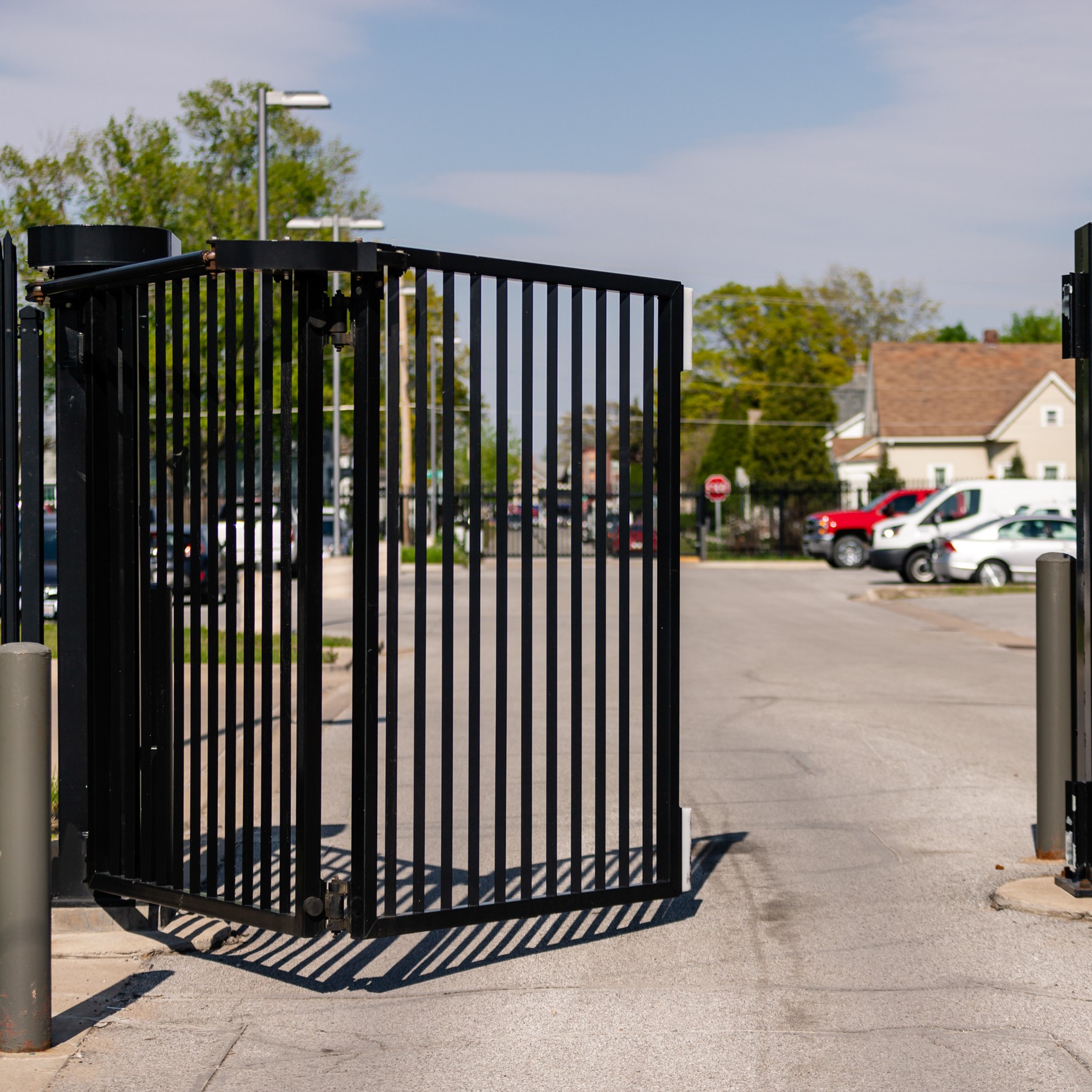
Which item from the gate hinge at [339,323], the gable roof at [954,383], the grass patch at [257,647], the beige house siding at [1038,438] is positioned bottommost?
the grass patch at [257,647]

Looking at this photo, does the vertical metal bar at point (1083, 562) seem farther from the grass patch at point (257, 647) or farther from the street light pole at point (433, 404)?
the grass patch at point (257, 647)

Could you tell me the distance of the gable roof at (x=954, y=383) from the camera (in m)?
59.3

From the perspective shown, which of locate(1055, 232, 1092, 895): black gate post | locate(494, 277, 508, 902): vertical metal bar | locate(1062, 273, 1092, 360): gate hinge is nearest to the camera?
locate(494, 277, 508, 902): vertical metal bar

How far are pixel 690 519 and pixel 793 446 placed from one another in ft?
36.0

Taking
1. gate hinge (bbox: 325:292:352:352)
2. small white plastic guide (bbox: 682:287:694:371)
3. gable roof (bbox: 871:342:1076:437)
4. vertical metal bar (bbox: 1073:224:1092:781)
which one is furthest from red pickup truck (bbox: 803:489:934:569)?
gate hinge (bbox: 325:292:352:352)

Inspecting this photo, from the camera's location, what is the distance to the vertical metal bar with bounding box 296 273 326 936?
14.7 ft

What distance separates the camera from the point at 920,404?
6097 centimetres

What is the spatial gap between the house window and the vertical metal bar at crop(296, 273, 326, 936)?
57019 mm

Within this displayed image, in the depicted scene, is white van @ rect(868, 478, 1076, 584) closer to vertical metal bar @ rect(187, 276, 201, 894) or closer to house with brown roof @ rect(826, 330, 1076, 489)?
house with brown roof @ rect(826, 330, 1076, 489)

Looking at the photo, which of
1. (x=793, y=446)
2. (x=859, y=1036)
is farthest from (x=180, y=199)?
(x=793, y=446)

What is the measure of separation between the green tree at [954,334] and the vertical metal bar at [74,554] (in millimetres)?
106301

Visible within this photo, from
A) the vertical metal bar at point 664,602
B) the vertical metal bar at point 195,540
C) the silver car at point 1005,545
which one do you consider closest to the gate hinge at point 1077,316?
the vertical metal bar at point 664,602

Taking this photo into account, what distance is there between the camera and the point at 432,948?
5.31 m

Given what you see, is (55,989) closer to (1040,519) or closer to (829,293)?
(1040,519)
